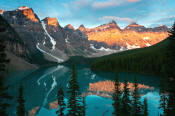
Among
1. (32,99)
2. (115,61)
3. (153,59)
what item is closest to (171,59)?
(32,99)

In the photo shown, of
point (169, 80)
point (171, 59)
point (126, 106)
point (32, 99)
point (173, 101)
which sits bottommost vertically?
point (32, 99)

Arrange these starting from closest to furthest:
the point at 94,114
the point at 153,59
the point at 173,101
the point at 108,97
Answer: the point at 173,101 → the point at 94,114 → the point at 108,97 → the point at 153,59

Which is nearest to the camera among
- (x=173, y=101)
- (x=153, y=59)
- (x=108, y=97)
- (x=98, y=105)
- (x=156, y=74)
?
(x=173, y=101)

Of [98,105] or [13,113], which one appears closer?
[13,113]

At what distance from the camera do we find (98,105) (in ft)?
141

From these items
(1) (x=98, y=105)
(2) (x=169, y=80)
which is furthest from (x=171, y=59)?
(1) (x=98, y=105)

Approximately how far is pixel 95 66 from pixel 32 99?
10900 centimetres

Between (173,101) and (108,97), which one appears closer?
(173,101)

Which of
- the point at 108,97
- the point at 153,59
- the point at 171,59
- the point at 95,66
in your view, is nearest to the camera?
the point at 171,59

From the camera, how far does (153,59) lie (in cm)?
12325

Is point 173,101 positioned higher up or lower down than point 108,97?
higher up

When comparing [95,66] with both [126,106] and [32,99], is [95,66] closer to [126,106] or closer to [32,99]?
[32,99]

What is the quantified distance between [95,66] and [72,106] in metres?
143

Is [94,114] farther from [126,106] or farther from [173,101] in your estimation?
[173,101]
